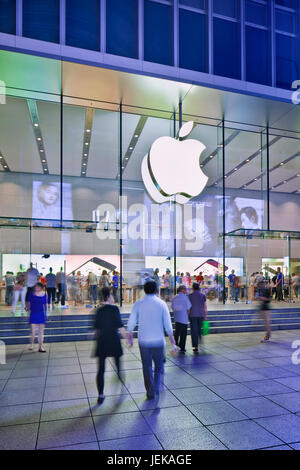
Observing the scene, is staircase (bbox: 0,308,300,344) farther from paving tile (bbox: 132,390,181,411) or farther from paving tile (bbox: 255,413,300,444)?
paving tile (bbox: 255,413,300,444)

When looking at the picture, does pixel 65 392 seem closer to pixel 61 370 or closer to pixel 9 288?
pixel 61 370

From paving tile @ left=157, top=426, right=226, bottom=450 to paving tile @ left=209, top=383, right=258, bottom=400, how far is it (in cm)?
119

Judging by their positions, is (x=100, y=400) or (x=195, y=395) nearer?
(x=100, y=400)

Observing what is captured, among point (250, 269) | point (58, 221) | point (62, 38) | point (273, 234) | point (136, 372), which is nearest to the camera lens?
point (136, 372)

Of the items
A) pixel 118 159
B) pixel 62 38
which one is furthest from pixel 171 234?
pixel 62 38

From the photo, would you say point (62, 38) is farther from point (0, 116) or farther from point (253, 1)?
point (253, 1)

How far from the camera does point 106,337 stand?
4.66 metres

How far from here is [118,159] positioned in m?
14.1

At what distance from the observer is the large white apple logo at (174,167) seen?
44.6 ft

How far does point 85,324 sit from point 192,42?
10701 millimetres

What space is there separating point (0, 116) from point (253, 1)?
11114 millimetres

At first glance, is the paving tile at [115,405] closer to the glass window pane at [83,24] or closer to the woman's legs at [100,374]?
the woman's legs at [100,374]

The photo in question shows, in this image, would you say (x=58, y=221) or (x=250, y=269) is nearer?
(x=58, y=221)

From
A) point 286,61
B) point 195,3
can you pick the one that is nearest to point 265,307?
point 286,61
